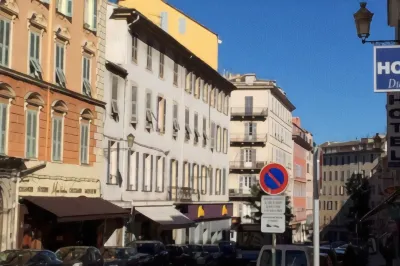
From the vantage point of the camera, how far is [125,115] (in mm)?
36812

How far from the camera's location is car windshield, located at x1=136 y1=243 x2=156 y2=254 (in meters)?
31.1

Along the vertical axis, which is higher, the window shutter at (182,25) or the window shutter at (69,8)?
the window shutter at (182,25)

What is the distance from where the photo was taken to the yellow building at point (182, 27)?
165ft

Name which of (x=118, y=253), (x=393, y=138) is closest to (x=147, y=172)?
(x=118, y=253)

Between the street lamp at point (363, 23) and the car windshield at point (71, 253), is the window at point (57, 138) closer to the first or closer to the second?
the car windshield at point (71, 253)

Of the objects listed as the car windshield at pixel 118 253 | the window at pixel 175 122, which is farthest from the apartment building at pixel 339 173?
the car windshield at pixel 118 253

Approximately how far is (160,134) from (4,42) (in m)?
18.0

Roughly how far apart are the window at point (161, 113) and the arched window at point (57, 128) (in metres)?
12.6

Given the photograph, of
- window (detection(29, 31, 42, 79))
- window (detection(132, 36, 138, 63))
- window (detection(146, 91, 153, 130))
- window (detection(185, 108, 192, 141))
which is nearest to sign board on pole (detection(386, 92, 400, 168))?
window (detection(29, 31, 42, 79))

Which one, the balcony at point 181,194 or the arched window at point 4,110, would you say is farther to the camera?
the balcony at point 181,194

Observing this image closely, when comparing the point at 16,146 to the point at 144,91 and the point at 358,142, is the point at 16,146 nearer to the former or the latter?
the point at 144,91

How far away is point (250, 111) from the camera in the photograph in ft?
269

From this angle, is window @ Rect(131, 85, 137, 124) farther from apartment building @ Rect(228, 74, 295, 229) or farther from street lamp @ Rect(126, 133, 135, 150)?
Result: apartment building @ Rect(228, 74, 295, 229)

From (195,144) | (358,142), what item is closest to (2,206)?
(195,144)
